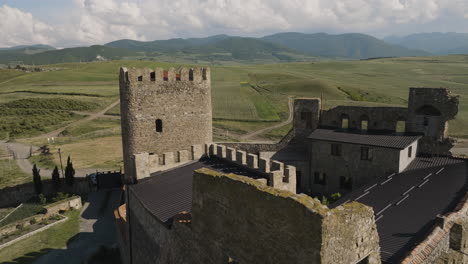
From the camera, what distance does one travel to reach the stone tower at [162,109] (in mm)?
21656

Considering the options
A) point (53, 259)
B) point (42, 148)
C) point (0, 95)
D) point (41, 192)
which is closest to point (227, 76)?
point (0, 95)

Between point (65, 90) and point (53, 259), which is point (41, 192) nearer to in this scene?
point (53, 259)

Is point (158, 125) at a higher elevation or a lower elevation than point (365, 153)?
higher

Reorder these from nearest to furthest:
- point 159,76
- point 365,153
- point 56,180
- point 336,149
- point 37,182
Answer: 1. point 159,76
2. point 365,153
3. point 336,149
4. point 37,182
5. point 56,180

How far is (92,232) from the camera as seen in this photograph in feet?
90.3

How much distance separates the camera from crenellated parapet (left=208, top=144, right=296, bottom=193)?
1486 centimetres

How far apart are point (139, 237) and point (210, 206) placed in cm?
Result: 839

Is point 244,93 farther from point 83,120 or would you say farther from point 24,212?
point 24,212

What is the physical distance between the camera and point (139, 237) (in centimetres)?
1705

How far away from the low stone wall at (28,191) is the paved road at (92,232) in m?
1.56

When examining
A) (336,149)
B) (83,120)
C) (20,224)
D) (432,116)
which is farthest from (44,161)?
(432,116)

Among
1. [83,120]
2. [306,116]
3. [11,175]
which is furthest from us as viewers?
[83,120]

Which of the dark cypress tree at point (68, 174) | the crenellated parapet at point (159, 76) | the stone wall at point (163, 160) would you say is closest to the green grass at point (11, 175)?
the dark cypress tree at point (68, 174)

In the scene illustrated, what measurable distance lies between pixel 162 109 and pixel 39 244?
14.9 meters
